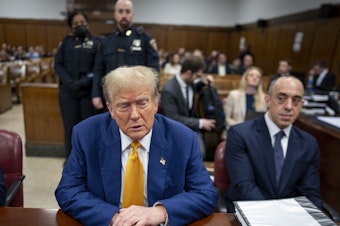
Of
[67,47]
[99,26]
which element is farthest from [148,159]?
[99,26]

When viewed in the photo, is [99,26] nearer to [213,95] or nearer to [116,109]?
[213,95]

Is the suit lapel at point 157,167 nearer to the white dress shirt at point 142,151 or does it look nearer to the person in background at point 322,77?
the white dress shirt at point 142,151

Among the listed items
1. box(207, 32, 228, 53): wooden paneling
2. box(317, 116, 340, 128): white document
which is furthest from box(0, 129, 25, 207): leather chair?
box(207, 32, 228, 53): wooden paneling

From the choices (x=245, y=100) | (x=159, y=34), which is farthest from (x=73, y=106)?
(x=159, y=34)

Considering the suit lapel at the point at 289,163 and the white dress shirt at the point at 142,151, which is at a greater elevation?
the white dress shirt at the point at 142,151

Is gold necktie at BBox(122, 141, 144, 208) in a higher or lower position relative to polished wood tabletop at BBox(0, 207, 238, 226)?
higher

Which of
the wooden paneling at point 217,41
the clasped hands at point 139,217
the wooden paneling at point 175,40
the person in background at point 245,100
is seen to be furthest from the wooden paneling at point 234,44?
the clasped hands at point 139,217

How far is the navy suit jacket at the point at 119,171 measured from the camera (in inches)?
43.7

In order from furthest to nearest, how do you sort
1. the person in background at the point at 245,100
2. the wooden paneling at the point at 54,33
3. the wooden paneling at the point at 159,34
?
the wooden paneling at the point at 159,34 → the wooden paneling at the point at 54,33 → the person in background at the point at 245,100

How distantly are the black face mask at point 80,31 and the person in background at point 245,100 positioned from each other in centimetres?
176

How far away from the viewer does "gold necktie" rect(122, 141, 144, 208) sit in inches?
44.8

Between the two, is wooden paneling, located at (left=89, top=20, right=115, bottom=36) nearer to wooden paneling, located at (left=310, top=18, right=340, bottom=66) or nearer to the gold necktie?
wooden paneling, located at (left=310, top=18, right=340, bottom=66)

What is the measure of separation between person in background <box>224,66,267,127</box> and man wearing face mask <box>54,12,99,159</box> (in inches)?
61.9

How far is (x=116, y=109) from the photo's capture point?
1.13 meters
